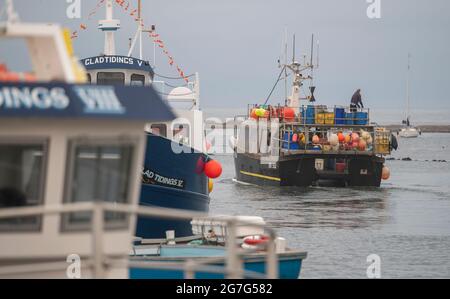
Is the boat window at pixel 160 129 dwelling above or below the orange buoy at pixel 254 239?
above

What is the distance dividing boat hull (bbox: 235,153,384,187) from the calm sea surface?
2.22 ft

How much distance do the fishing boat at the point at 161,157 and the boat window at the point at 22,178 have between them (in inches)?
550

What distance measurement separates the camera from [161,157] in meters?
25.2

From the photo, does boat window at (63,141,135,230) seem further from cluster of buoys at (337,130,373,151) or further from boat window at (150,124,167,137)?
cluster of buoys at (337,130,373,151)

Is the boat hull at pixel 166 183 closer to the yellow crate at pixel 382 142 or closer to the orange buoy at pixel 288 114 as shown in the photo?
the yellow crate at pixel 382 142

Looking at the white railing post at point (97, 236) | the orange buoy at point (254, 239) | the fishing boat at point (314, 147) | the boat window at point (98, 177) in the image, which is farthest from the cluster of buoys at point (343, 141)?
the white railing post at point (97, 236)

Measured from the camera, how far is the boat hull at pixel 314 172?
2096 inches

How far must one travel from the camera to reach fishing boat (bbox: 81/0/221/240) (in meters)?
25.0

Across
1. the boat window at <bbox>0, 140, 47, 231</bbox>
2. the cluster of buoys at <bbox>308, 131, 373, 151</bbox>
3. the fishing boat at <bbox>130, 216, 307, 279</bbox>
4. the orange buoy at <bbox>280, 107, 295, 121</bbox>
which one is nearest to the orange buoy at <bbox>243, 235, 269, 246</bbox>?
the fishing boat at <bbox>130, 216, 307, 279</bbox>

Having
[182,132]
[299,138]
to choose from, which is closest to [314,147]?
[299,138]

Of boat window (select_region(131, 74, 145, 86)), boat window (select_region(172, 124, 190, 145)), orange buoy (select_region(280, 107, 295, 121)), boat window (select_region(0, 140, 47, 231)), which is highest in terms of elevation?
orange buoy (select_region(280, 107, 295, 121))

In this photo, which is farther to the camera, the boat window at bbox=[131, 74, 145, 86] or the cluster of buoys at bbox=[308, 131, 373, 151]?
the cluster of buoys at bbox=[308, 131, 373, 151]

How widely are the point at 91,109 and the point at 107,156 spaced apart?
66 centimetres
